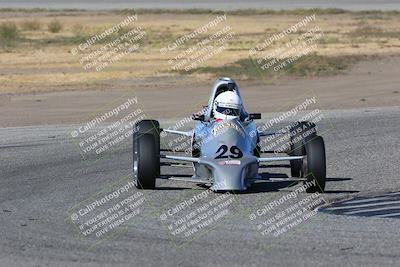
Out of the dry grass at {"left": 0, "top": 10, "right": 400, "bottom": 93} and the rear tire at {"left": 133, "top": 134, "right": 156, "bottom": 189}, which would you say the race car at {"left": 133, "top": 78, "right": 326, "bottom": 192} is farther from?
the dry grass at {"left": 0, "top": 10, "right": 400, "bottom": 93}

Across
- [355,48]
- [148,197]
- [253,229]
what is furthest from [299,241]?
[355,48]

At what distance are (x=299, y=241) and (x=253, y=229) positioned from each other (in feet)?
2.78

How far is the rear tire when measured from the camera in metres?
15.4

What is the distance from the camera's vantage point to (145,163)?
15.4m

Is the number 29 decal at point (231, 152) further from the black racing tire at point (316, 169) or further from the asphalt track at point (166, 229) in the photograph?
the black racing tire at point (316, 169)

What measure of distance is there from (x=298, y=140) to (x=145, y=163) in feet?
8.87

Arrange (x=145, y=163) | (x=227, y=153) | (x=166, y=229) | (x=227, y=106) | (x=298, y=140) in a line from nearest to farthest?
(x=166, y=229)
(x=227, y=153)
(x=145, y=163)
(x=227, y=106)
(x=298, y=140)

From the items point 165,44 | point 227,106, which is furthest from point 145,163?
point 165,44

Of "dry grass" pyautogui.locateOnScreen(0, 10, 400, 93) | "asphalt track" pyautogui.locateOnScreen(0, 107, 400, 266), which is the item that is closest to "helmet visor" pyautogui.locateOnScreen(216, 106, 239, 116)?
"asphalt track" pyautogui.locateOnScreen(0, 107, 400, 266)

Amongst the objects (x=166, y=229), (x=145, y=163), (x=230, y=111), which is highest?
(x=230, y=111)

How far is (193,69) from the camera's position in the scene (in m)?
38.4

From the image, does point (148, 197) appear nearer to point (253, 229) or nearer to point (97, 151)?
point (253, 229)

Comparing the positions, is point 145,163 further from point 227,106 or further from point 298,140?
point 298,140

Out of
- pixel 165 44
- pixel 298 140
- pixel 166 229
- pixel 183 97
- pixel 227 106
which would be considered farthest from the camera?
pixel 165 44
